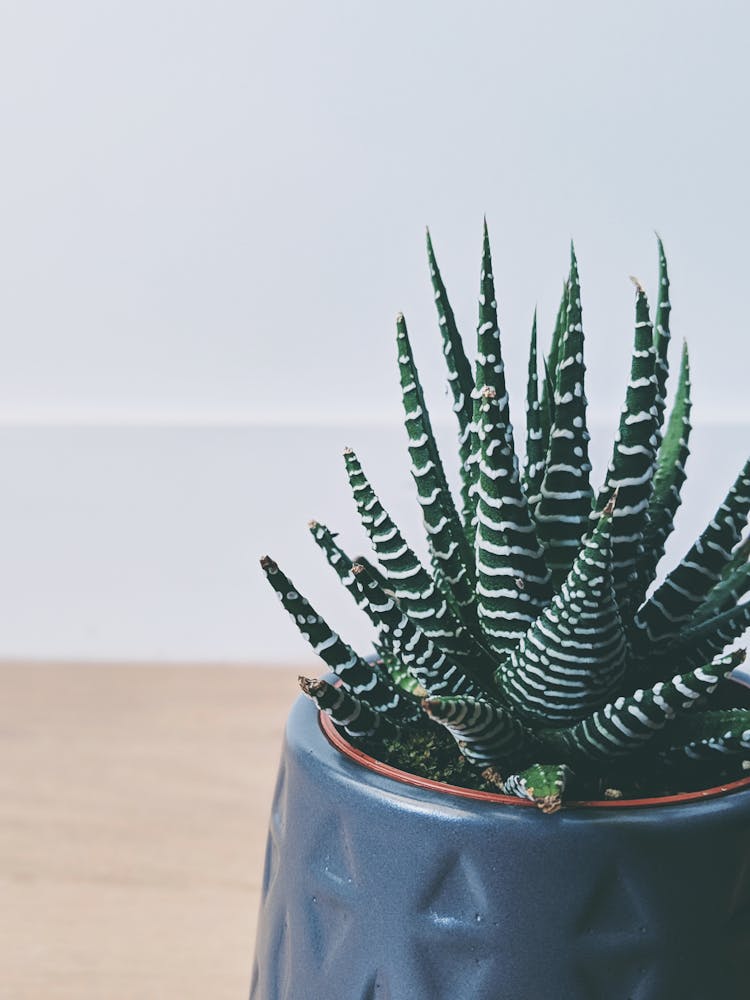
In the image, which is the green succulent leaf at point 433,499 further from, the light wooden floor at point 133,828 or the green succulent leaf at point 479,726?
the light wooden floor at point 133,828

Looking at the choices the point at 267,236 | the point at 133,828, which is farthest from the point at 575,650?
the point at 267,236

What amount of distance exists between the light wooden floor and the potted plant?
20 centimetres

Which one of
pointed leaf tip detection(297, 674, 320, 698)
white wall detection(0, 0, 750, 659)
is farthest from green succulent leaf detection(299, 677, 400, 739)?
white wall detection(0, 0, 750, 659)

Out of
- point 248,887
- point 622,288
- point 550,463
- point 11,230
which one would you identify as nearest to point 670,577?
point 550,463

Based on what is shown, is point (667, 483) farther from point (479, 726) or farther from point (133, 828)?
point (133, 828)

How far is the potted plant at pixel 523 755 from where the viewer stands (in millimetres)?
222

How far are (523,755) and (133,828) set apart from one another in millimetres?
393

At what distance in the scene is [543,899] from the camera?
222 mm

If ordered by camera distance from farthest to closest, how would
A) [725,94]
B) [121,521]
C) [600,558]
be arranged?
[121,521] < [725,94] < [600,558]

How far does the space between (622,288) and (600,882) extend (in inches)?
25.3

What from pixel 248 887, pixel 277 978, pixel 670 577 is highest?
pixel 670 577

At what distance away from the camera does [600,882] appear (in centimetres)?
22

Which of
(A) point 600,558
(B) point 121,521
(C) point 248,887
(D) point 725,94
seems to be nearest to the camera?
(A) point 600,558

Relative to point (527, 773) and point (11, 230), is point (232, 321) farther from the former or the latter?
point (527, 773)
